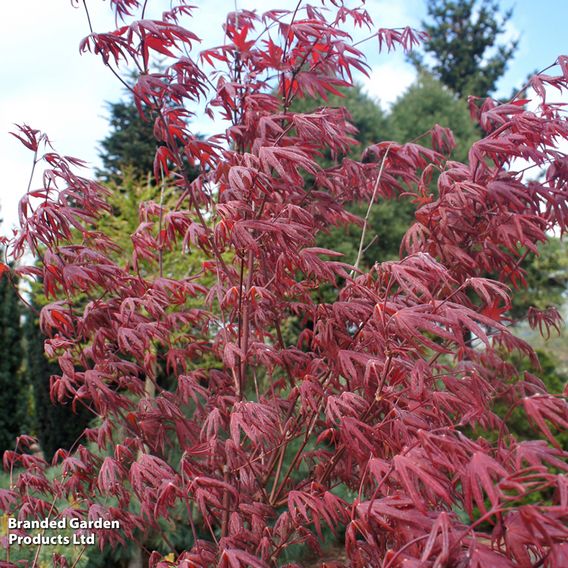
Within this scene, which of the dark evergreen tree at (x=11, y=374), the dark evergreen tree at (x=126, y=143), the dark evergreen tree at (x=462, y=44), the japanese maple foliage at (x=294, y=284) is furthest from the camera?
the dark evergreen tree at (x=462, y=44)

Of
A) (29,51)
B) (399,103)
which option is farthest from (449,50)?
(29,51)

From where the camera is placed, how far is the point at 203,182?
2670 millimetres

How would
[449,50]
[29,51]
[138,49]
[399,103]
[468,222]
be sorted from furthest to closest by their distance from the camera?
[449,50], [399,103], [29,51], [468,222], [138,49]

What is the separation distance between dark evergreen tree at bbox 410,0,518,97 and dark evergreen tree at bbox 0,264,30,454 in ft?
49.0

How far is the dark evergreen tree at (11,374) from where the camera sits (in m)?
7.02

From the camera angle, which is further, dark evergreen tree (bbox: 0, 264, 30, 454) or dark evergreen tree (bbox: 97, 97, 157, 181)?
dark evergreen tree (bbox: 97, 97, 157, 181)

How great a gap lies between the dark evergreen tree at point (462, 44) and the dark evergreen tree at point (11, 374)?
14.9m

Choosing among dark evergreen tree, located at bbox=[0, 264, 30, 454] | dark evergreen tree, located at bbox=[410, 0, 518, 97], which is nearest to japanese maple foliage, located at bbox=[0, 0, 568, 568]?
dark evergreen tree, located at bbox=[0, 264, 30, 454]

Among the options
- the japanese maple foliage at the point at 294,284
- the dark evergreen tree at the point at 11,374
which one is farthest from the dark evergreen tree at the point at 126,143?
the japanese maple foliage at the point at 294,284

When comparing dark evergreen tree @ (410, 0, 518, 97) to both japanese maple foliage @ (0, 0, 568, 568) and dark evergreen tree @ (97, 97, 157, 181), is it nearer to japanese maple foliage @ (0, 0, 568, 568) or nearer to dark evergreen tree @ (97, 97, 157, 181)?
dark evergreen tree @ (97, 97, 157, 181)

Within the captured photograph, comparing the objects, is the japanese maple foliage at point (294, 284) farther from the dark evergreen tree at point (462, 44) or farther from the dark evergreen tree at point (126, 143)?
the dark evergreen tree at point (462, 44)

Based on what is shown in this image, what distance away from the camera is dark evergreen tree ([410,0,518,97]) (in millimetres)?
18297

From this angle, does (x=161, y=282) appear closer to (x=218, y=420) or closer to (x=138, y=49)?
(x=218, y=420)

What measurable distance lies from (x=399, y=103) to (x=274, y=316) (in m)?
11.3
